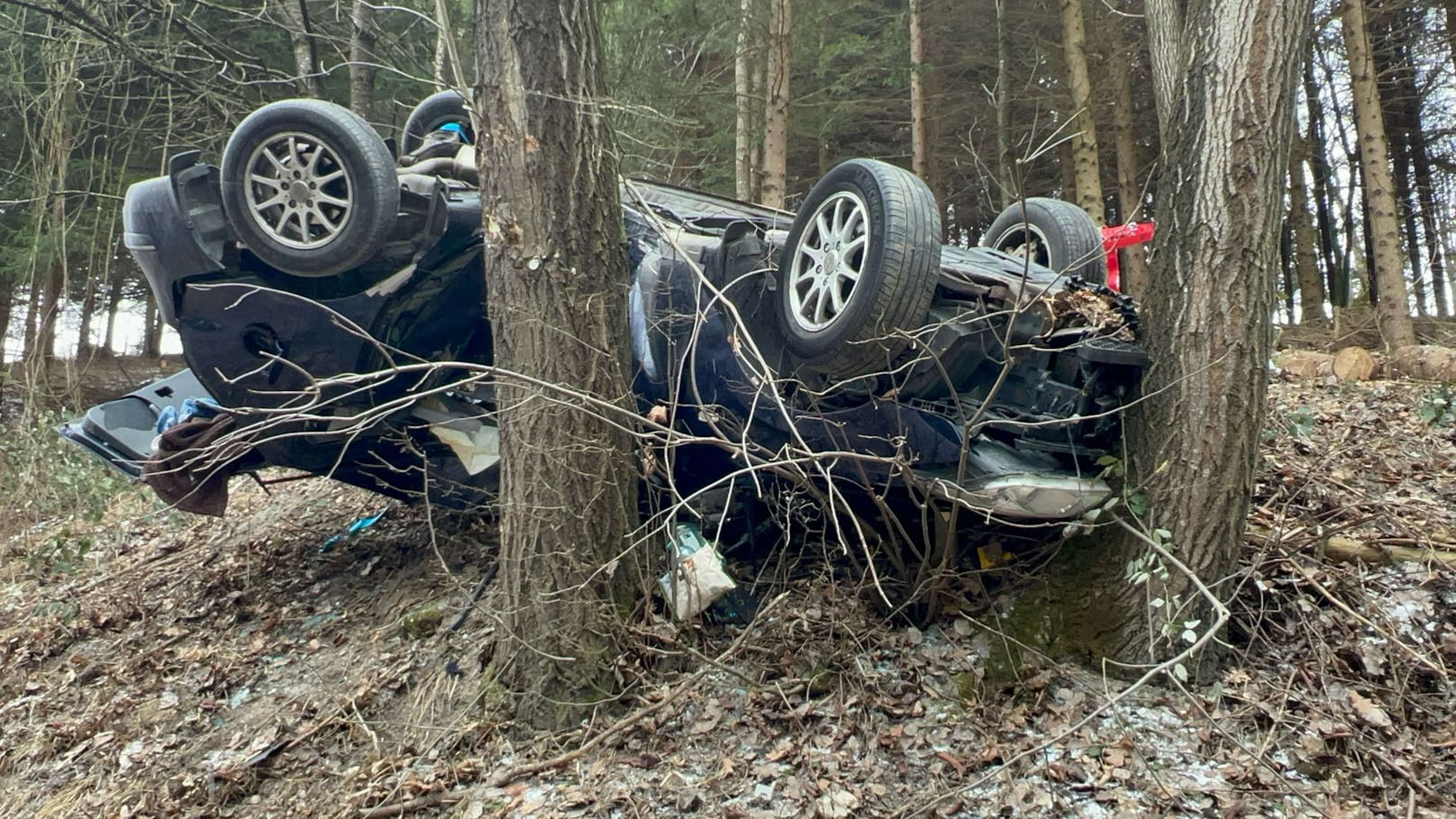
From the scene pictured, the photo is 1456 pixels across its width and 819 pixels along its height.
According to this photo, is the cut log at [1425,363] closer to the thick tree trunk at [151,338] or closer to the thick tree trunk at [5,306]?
the thick tree trunk at [5,306]

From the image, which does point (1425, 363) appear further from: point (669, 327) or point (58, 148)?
point (58, 148)

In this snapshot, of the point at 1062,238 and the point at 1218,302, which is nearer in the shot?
the point at 1218,302

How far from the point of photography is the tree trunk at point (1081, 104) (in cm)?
978

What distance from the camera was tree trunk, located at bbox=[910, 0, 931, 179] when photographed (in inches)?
424

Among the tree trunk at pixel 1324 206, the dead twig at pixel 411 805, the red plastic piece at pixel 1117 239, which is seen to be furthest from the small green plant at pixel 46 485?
the tree trunk at pixel 1324 206

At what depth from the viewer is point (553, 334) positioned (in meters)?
3.61

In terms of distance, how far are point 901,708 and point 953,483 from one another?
3.10ft

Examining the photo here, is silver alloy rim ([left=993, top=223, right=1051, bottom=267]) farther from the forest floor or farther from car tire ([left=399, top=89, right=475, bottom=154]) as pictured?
car tire ([left=399, top=89, right=475, bottom=154])

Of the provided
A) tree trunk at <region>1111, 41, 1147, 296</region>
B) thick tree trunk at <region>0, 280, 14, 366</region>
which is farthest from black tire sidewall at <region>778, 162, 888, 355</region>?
thick tree trunk at <region>0, 280, 14, 366</region>

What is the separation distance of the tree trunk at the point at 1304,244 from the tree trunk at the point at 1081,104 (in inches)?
171

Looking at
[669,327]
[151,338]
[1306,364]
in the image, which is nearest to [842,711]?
[669,327]

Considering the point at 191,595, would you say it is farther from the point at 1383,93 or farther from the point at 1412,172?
the point at 1412,172

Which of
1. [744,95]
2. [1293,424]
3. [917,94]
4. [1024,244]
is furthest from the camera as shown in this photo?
[917,94]

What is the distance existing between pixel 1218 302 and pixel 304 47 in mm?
9263
